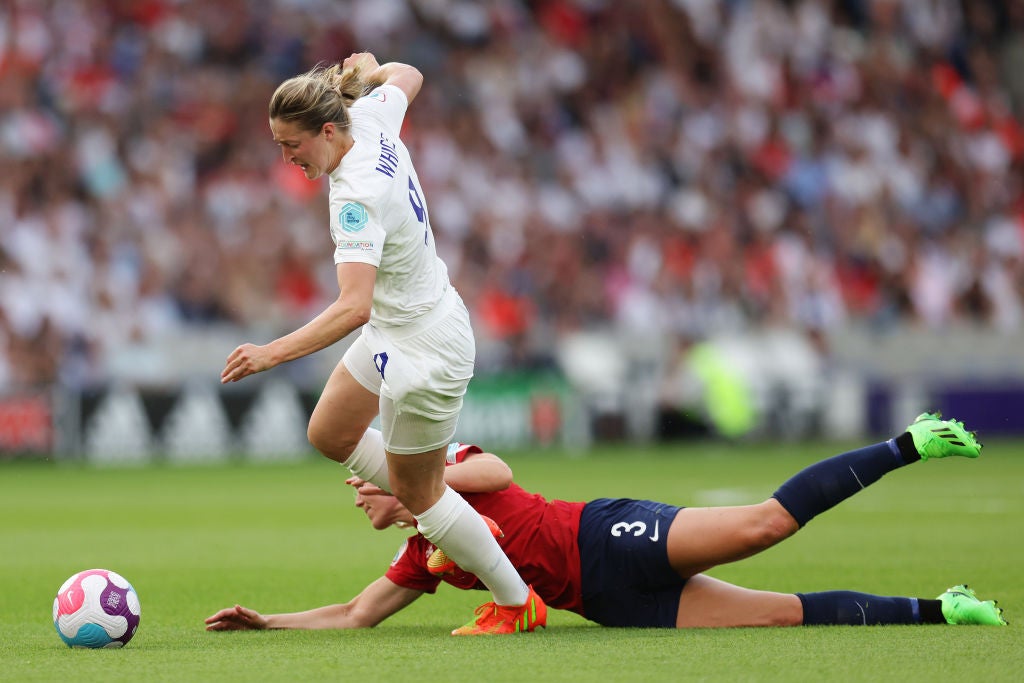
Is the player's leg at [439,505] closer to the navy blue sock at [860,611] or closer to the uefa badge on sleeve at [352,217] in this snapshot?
the uefa badge on sleeve at [352,217]

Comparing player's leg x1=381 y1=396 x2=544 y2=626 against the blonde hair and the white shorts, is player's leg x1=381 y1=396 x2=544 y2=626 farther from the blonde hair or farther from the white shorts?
the blonde hair

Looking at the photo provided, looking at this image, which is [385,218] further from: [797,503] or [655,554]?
[797,503]

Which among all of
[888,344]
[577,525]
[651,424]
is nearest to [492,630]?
[577,525]

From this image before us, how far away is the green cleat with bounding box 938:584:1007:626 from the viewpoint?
571 cm

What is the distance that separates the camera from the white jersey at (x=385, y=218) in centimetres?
538

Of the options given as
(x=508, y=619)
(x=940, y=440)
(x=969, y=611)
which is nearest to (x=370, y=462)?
(x=508, y=619)

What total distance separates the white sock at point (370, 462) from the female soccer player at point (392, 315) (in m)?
0.05

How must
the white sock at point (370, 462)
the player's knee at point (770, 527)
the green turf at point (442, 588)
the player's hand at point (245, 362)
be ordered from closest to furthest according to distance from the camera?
the green turf at point (442, 588) < the player's hand at point (245, 362) < the player's knee at point (770, 527) < the white sock at point (370, 462)

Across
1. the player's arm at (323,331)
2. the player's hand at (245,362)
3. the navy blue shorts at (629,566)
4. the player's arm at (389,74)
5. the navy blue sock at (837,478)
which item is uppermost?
the player's arm at (389,74)

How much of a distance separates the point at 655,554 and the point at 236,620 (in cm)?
168

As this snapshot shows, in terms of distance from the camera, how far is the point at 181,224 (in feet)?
61.9

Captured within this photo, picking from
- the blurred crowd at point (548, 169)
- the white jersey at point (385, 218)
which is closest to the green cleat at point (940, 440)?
the white jersey at point (385, 218)

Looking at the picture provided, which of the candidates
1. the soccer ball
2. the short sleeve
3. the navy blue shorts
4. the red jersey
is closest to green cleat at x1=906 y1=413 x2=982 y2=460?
the navy blue shorts

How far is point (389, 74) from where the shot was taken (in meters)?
6.37
